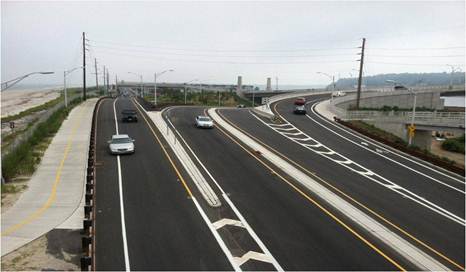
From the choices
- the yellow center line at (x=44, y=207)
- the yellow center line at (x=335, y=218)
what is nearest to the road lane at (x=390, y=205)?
the yellow center line at (x=335, y=218)

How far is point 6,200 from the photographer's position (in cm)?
1862

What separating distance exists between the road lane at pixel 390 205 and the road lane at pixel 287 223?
137 inches

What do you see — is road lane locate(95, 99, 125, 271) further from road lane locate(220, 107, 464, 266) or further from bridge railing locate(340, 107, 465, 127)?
bridge railing locate(340, 107, 465, 127)

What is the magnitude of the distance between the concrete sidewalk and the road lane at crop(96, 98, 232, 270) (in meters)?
1.22

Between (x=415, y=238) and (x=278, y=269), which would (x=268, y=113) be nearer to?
(x=415, y=238)

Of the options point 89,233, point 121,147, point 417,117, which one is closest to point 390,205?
point 89,233

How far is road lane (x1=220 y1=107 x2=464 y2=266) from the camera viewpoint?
52.6 feet

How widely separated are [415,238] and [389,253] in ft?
8.20

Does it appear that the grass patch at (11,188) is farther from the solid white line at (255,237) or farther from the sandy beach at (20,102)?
the sandy beach at (20,102)

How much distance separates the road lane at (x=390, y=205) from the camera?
16.0 m

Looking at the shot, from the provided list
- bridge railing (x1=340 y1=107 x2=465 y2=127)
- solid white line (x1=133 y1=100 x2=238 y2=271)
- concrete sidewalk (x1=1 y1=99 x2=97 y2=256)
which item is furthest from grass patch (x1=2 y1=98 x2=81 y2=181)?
bridge railing (x1=340 y1=107 x2=465 y2=127)

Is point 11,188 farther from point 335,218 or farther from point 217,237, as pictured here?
point 335,218

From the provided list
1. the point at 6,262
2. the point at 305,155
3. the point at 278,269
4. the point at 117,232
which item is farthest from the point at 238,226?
the point at 305,155

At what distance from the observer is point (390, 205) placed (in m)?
19.9
